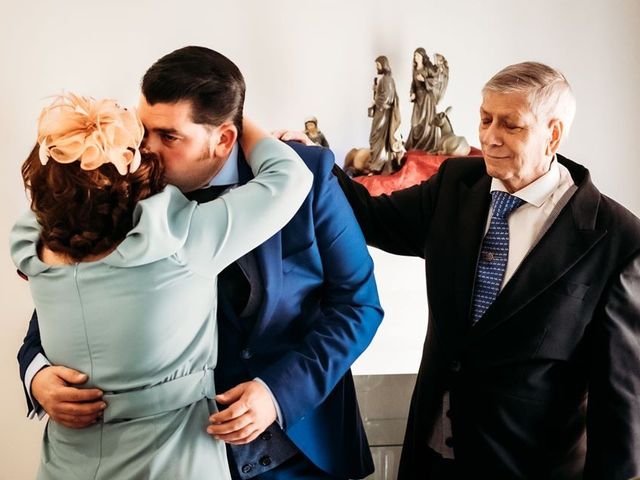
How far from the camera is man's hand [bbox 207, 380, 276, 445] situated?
1.13 m

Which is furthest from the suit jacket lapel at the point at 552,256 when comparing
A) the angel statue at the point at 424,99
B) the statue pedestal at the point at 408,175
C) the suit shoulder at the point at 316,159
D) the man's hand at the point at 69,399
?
the angel statue at the point at 424,99

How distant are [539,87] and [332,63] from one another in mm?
1687

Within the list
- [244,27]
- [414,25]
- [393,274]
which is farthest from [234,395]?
[414,25]

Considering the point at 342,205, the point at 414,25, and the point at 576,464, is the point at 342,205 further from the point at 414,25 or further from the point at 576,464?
the point at 414,25

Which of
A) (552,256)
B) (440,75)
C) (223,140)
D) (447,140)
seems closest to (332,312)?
(223,140)

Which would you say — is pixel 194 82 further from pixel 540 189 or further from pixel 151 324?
pixel 540 189

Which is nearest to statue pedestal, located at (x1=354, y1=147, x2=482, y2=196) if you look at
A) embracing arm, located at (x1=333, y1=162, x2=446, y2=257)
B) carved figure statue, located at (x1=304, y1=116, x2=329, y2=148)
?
carved figure statue, located at (x1=304, y1=116, x2=329, y2=148)

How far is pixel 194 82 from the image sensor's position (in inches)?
47.8

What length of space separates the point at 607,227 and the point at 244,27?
200 cm

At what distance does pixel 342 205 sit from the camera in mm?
1364

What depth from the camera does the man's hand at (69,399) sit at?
1.09 metres

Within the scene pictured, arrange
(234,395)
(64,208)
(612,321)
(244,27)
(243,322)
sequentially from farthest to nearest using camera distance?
(244,27), (612,321), (243,322), (234,395), (64,208)

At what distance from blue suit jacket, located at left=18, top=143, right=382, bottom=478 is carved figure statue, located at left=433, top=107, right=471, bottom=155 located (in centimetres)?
159

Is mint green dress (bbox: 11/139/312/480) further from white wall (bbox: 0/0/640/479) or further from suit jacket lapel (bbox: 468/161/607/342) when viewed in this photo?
white wall (bbox: 0/0/640/479)
